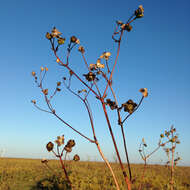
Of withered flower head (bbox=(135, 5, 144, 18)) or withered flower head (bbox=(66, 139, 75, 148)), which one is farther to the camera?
withered flower head (bbox=(66, 139, 75, 148))

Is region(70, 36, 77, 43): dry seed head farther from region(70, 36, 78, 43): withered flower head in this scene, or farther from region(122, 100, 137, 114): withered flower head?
region(122, 100, 137, 114): withered flower head

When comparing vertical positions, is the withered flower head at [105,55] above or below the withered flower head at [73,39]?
below

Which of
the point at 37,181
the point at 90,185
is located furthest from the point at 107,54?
the point at 37,181

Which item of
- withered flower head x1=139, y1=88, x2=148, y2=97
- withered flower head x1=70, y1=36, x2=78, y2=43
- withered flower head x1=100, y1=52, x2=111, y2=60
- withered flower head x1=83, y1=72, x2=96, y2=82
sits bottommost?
withered flower head x1=139, y1=88, x2=148, y2=97

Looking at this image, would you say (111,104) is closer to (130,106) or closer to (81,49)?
(130,106)

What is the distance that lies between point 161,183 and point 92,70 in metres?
7.40

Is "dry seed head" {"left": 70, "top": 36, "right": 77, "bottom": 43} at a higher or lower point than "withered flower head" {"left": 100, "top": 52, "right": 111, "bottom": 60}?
higher

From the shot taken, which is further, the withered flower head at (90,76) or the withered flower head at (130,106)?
the withered flower head at (90,76)

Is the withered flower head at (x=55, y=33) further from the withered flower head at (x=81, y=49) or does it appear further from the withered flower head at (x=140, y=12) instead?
the withered flower head at (x=140, y=12)

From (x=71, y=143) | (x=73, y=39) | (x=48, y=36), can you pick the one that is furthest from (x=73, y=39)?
(x=71, y=143)

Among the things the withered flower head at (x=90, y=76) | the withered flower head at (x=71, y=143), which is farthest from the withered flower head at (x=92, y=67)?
the withered flower head at (x=71, y=143)

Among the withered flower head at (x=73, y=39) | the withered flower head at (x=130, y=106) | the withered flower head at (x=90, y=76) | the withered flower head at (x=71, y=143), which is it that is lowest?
the withered flower head at (x=71, y=143)

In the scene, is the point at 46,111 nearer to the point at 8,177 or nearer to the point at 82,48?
the point at 82,48

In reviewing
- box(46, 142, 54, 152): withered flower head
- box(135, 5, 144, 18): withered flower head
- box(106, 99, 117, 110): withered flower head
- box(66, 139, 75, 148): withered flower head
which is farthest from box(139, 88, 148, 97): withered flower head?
box(46, 142, 54, 152): withered flower head
